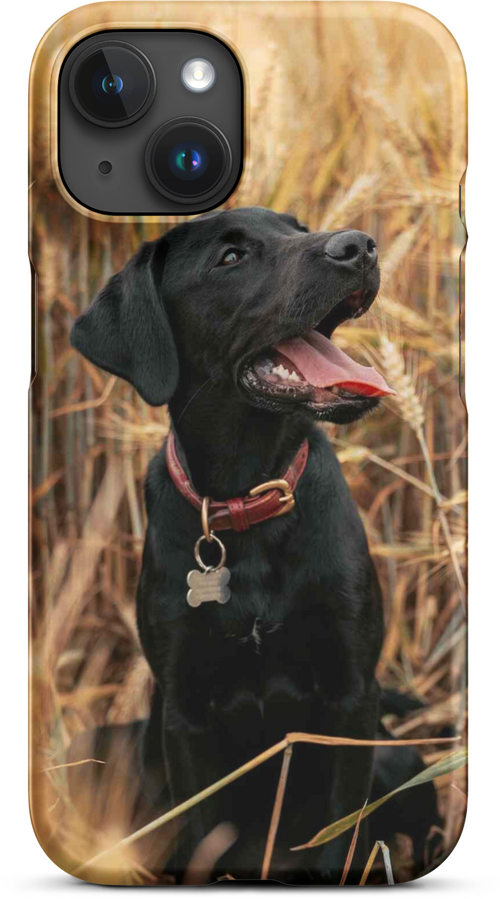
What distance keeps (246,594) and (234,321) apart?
81cm

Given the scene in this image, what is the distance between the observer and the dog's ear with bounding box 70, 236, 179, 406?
330 cm

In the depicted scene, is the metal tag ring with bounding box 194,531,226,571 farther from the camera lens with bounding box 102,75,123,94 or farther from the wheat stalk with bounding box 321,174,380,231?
the camera lens with bounding box 102,75,123,94

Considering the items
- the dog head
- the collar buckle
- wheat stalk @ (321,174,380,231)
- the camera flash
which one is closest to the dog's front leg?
the collar buckle

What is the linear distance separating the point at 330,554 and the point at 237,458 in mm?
412

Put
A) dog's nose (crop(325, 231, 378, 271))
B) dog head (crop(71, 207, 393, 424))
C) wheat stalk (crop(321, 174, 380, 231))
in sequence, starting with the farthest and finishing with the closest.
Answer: wheat stalk (crop(321, 174, 380, 231)), dog head (crop(71, 207, 393, 424)), dog's nose (crop(325, 231, 378, 271))

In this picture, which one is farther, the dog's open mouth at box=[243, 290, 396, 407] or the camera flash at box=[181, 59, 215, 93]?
the camera flash at box=[181, 59, 215, 93]

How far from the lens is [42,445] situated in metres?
3.37

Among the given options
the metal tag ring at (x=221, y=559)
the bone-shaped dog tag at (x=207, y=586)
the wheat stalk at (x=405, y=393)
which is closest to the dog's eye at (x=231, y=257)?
the wheat stalk at (x=405, y=393)

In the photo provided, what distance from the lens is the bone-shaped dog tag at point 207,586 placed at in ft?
10.9

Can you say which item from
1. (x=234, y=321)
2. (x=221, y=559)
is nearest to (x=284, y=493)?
(x=221, y=559)

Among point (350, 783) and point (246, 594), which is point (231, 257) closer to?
point (246, 594)

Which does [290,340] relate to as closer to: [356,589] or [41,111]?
[356,589]

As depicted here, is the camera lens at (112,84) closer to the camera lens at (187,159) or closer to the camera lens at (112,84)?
the camera lens at (112,84)

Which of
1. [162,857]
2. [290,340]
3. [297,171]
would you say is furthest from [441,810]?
[297,171]
